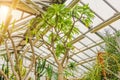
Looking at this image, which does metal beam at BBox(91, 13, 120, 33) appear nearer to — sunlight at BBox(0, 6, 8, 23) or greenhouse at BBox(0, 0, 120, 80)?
greenhouse at BBox(0, 0, 120, 80)

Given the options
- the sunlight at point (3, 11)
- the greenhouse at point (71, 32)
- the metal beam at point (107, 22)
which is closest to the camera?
the greenhouse at point (71, 32)

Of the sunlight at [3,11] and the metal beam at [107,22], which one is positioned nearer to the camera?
the sunlight at [3,11]

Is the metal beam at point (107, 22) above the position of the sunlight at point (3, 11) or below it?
above

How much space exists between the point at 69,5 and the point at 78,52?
10.0ft

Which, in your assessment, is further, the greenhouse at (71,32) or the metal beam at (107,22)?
the metal beam at (107,22)

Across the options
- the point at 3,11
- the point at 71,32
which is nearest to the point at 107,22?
the point at 3,11

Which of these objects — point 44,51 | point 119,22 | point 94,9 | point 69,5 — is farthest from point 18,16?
point 44,51

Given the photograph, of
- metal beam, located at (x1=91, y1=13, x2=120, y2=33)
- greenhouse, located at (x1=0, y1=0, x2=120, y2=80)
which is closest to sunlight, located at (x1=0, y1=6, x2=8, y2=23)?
greenhouse, located at (x1=0, y1=0, x2=120, y2=80)

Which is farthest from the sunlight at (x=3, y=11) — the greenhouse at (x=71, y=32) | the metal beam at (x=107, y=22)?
the metal beam at (x=107, y=22)

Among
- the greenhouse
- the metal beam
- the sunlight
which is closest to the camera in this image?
the greenhouse

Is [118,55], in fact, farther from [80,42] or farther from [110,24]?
[80,42]

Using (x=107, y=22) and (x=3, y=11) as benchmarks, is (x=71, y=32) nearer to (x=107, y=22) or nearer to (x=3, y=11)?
(x=3, y=11)

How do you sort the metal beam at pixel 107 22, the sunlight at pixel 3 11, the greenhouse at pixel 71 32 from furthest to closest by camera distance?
the metal beam at pixel 107 22 → the sunlight at pixel 3 11 → the greenhouse at pixel 71 32

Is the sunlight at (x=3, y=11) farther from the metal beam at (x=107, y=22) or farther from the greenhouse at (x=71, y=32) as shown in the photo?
the metal beam at (x=107, y=22)
